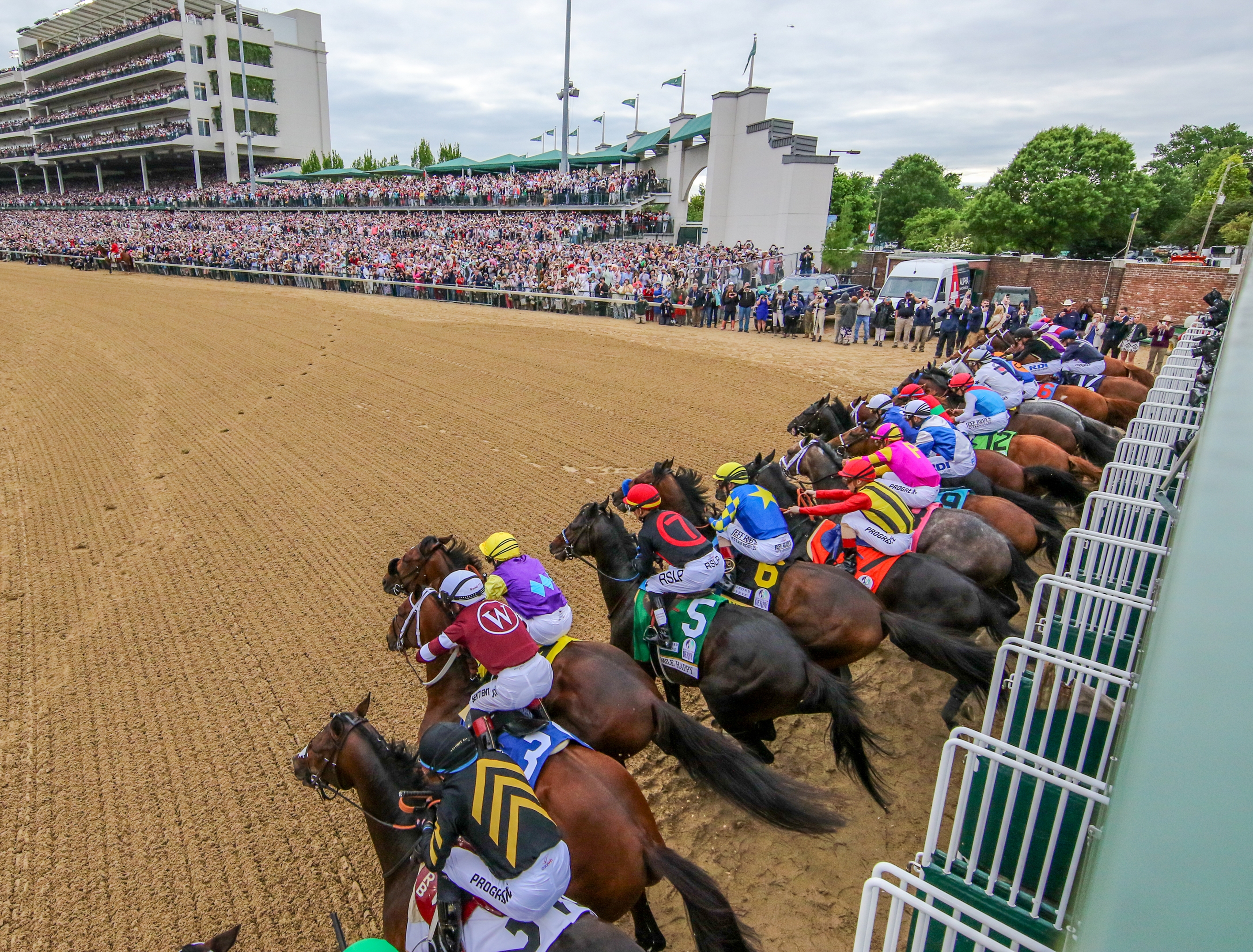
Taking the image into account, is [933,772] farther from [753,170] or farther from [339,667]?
[753,170]

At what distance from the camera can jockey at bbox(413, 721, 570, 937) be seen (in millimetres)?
2500

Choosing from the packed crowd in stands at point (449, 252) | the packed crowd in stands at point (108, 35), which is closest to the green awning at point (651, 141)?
the packed crowd in stands at point (449, 252)

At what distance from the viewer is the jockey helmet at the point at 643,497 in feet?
16.5

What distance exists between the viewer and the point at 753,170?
27.8m

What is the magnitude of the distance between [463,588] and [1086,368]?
36.3 ft

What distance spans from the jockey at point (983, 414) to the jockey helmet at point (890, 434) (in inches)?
54.3

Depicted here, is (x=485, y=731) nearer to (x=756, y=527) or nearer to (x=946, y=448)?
(x=756, y=527)

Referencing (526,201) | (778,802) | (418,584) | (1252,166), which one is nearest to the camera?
(778,802)

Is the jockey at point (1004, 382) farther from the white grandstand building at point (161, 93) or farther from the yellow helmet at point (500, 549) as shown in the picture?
the white grandstand building at point (161, 93)

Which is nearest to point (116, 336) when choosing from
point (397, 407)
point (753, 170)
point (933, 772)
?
point (397, 407)

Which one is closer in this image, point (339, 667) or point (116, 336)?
point (339, 667)

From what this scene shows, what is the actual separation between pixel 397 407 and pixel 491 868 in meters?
10.4

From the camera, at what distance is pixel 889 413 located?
23.4 feet

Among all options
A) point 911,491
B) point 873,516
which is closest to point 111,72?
point 911,491
